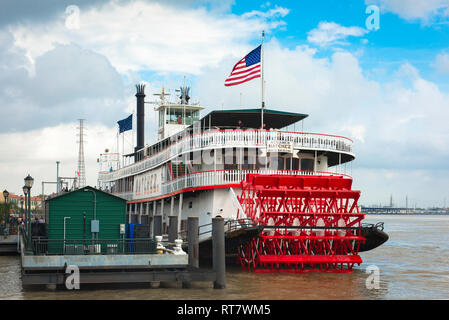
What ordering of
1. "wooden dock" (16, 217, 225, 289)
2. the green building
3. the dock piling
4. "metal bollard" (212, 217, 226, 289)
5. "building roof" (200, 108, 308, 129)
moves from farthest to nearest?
"building roof" (200, 108, 308, 129), the dock piling, the green building, "metal bollard" (212, 217, 226, 289), "wooden dock" (16, 217, 225, 289)

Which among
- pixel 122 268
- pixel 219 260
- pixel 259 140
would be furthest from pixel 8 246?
pixel 219 260

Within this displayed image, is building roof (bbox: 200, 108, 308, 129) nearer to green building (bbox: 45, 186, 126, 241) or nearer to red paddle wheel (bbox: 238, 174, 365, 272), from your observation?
red paddle wheel (bbox: 238, 174, 365, 272)

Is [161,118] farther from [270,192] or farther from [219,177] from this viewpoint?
[270,192]

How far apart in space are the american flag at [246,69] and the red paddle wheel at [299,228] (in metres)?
3.98

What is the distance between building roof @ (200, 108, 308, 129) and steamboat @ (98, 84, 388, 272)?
0.04 m

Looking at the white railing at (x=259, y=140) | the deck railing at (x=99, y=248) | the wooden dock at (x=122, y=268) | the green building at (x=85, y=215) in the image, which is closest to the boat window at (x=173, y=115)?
the white railing at (x=259, y=140)

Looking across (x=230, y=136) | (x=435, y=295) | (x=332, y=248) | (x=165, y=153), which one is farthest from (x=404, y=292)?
(x=165, y=153)

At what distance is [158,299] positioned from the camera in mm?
13773

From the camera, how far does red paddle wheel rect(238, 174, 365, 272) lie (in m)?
18.3

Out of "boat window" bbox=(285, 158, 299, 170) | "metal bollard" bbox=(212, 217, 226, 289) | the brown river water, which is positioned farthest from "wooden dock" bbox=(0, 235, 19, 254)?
"metal bollard" bbox=(212, 217, 226, 289)

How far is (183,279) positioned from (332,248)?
7596 mm

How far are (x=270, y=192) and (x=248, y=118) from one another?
16.4 feet

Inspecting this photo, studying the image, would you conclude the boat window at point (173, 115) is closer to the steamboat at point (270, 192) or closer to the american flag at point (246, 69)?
the steamboat at point (270, 192)

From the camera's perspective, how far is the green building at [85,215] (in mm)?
17453
